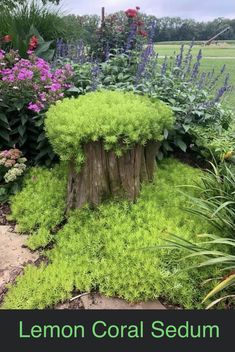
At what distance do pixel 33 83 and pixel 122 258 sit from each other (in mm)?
1945

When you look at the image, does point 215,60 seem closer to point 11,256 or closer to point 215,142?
point 215,142

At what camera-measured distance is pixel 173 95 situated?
3.95 m

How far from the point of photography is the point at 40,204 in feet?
10.9

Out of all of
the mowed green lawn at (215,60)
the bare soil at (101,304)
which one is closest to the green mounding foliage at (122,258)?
the bare soil at (101,304)

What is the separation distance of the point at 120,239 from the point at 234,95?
5359 millimetres

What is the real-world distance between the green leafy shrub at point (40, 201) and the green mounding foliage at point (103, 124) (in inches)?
21.8

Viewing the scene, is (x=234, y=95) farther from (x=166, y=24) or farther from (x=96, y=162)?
(x=96, y=162)

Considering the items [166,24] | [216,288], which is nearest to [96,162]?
[216,288]

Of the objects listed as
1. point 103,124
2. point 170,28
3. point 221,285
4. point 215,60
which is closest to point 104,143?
point 103,124

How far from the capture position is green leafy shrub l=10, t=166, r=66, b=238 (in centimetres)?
316

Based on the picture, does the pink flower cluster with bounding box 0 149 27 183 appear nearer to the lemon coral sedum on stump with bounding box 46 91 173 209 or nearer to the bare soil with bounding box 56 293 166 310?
the lemon coral sedum on stump with bounding box 46 91 173 209

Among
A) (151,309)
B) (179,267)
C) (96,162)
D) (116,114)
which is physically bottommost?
(151,309)

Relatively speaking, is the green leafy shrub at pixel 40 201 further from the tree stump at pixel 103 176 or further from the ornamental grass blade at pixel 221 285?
the ornamental grass blade at pixel 221 285

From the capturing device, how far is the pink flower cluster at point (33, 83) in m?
3.56
